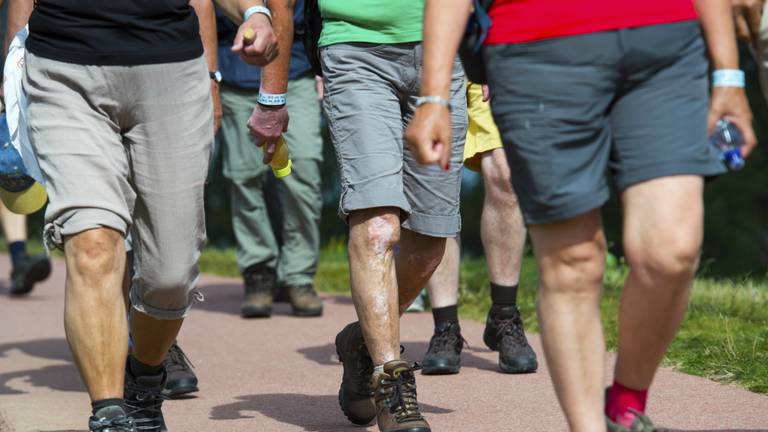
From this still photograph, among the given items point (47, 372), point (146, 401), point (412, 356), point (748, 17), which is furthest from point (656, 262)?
point (47, 372)

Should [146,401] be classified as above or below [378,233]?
below

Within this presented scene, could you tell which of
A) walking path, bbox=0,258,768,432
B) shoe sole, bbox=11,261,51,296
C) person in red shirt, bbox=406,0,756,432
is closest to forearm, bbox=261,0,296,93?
walking path, bbox=0,258,768,432

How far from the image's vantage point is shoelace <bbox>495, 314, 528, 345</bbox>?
6270 millimetres

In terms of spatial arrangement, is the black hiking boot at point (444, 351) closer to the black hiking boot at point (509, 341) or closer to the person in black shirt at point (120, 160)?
the black hiking boot at point (509, 341)

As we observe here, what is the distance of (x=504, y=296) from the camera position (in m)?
6.45

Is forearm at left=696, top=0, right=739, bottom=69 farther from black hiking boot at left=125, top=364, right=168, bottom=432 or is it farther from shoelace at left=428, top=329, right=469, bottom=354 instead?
shoelace at left=428, top=329, right=469, bottom=354

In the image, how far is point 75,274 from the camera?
4.39m

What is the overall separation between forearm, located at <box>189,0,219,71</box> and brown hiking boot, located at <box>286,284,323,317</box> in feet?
9.88

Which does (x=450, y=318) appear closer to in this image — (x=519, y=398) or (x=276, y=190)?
(x=519, y=398)

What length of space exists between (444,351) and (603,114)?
8.78 ft

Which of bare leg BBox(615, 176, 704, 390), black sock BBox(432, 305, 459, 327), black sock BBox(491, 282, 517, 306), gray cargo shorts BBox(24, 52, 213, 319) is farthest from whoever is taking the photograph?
black sock BBox(491, 282, 517, 306)

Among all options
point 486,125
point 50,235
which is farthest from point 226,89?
point 50,235

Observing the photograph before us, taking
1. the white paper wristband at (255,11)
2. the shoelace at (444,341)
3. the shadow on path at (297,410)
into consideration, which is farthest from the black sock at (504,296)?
the white paper wristband at (255,11)

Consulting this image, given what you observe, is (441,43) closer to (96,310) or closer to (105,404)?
(96,310)
